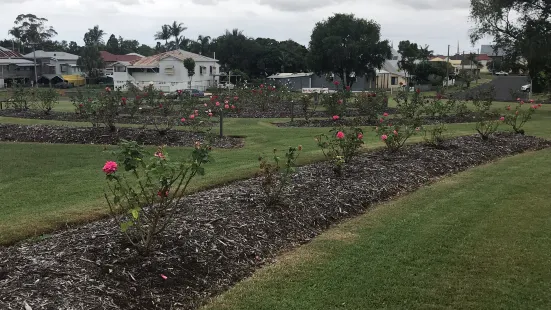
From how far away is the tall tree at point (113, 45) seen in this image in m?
98.4

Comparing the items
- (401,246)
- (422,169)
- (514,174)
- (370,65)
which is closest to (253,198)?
(401,246)

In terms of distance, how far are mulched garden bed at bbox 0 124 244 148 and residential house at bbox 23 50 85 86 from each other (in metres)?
56.7

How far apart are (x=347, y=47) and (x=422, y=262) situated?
47.2 meters

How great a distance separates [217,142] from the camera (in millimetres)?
11805

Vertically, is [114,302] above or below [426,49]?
below

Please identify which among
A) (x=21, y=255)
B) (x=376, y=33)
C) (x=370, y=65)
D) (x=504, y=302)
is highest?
(x=376, y=33)

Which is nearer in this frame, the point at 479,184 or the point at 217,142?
the point at 479,184

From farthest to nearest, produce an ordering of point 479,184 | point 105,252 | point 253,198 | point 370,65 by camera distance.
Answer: point 370,65 → point 479,184 → point 253,198 → point 105,252

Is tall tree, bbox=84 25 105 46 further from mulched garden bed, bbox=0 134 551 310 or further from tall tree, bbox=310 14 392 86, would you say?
mulched garden bed, bbox=0 134 551 310

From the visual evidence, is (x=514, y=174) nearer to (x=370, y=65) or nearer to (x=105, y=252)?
(x=105, y=252)

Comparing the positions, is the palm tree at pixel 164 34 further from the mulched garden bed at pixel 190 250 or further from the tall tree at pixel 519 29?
the mulched garden bed at pixel 190 250

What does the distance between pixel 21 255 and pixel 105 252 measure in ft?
2.31

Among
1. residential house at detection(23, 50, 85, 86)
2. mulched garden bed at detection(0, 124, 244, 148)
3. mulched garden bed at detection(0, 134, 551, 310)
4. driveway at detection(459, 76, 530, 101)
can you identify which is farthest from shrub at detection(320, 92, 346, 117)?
residential house at detection(23, 50, 85, 86)

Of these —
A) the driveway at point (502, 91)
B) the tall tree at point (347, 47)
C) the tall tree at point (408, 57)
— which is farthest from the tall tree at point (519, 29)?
the tall tree at point (408, 57)
